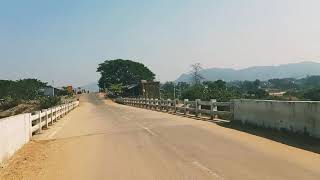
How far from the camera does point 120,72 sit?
172250 millimetres

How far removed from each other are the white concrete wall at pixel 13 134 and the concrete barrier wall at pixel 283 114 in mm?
8432

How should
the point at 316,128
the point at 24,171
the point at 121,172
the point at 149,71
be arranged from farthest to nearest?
1. the point at 149,71
2. the point at 316,128
3. the point at 24,171
4. the point at 121,172

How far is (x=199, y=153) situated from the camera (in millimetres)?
12336

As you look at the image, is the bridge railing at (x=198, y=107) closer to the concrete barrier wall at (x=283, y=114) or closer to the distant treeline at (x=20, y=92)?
the concrete barrier wall at (x=283, y=114)

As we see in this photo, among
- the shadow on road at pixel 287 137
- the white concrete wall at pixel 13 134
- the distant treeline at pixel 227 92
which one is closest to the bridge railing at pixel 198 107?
the shadow on road at pixel 287 137

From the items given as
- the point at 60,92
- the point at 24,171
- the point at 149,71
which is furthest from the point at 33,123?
the point at 149,71

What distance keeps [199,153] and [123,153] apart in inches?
77.2

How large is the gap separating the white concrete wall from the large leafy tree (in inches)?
5989

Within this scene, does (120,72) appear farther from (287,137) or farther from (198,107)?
(287,137)

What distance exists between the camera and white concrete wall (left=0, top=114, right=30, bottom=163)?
12273 millimetres

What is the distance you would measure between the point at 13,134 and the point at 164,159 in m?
4.96

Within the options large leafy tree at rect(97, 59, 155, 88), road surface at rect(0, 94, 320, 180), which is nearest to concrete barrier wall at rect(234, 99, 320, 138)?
road surface at rect(0, 94, 320, 180)

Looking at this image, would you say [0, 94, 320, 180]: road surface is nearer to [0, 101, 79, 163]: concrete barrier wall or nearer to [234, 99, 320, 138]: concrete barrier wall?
[0, 101, 79, 163]: concrete barrier wall

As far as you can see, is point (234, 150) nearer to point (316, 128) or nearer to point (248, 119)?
point (316, 128)
